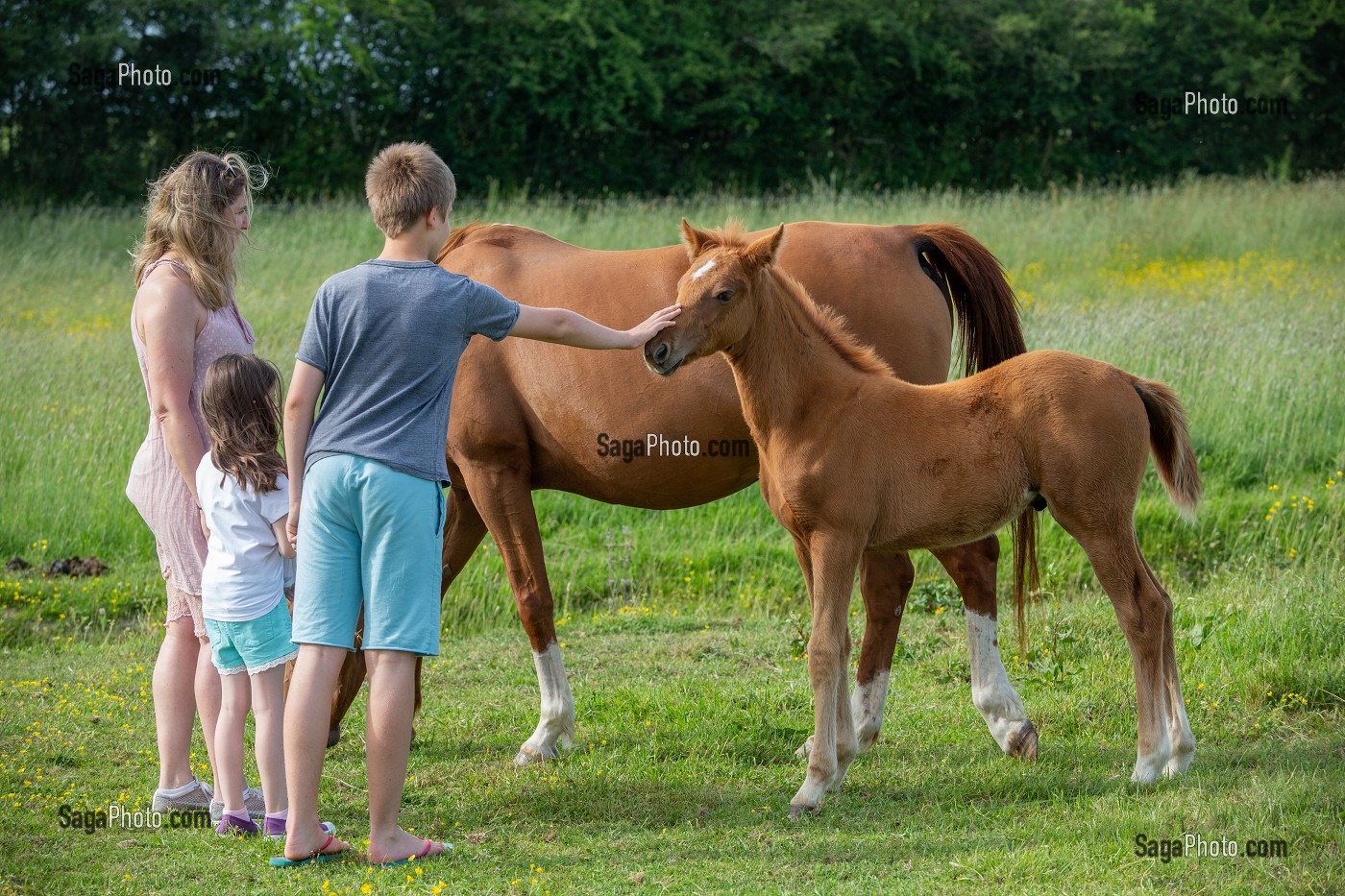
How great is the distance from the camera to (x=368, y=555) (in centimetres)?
378

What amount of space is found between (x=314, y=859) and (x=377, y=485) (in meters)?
1.28

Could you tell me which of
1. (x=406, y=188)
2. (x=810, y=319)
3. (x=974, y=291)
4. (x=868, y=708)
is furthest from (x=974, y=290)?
(x=406, y=188)

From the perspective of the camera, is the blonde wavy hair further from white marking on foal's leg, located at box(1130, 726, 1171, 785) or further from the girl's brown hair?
white marking on foal's leg, located at box(1130, 726, 1171, 785)

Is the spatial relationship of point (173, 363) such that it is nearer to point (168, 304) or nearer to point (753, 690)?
point (168, 304)

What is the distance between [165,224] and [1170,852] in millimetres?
4139

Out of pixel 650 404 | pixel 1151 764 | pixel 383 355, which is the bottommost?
pixel 1151 764

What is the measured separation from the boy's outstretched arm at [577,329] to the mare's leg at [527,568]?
4.45 ft

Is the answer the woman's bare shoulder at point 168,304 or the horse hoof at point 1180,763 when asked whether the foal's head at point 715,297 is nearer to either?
the woman's bare shoulder at point 168,304

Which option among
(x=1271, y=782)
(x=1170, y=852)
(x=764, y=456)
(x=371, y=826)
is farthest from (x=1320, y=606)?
(x=371, y=826)

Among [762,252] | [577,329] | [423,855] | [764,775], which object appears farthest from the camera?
[764,775]

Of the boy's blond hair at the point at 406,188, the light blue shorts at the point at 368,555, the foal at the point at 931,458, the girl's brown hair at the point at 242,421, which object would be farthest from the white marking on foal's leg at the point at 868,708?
the boy's blond hair at the point at 406,188

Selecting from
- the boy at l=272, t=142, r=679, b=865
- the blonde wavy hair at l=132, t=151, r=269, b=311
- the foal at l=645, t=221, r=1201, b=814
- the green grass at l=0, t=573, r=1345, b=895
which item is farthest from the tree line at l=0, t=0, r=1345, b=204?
the boy at l=272, t=142, r=679, b=865

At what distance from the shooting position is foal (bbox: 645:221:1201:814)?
429cm

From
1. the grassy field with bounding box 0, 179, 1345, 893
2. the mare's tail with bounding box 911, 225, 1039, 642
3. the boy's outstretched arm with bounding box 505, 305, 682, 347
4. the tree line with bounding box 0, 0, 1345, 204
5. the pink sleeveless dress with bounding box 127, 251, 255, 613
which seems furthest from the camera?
the tree line with bounding box 0, 0, 1345, 204
